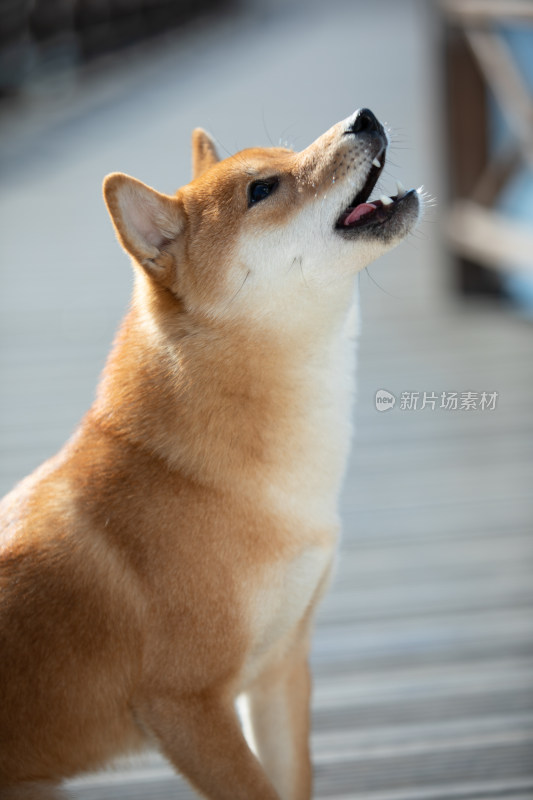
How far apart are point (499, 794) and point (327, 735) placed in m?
0.41

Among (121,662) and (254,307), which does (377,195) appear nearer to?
(254,307)

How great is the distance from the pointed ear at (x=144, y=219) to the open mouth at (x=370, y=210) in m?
0.31

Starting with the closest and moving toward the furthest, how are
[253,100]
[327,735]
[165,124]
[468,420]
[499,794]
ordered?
[499,794] < [327,735] < [468,420] < [165,124] < [253,100]

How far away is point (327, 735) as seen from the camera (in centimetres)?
232

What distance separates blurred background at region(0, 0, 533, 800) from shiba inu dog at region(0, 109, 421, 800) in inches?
8.8

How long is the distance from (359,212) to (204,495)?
0.58 m

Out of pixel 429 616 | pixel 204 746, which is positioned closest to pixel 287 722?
pixel 204 746

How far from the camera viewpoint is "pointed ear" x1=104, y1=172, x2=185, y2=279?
1836 millimetres

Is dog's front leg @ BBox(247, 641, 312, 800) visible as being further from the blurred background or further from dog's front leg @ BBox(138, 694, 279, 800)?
dog's front leg @ BBox(138, 694, 279, 800)

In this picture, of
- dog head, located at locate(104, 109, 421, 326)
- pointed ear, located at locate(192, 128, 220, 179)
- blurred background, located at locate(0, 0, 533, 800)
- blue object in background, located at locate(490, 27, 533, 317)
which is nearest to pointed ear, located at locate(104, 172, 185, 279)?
dog head, located at locate(104, 109, 421, 326)

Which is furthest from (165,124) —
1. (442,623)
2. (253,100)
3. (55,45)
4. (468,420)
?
(442,623)

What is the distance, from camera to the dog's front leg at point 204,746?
1.74 meters

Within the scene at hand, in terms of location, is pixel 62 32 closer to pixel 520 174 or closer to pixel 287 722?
pixel 520 174

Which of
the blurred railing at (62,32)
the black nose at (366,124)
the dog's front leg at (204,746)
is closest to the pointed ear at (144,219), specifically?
the black nose at (366,124)
